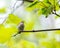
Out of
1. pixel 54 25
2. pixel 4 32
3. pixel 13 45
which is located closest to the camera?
pixel 4 32

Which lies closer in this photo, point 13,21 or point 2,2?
point 13,21

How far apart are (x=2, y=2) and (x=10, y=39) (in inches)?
10.9

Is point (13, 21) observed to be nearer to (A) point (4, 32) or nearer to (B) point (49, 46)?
(A) point (4, 32)

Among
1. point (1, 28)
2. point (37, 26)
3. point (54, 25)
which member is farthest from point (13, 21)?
point (54, 25)

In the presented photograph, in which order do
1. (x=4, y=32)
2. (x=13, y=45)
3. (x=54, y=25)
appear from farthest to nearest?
1. (x=54, y=25)
2. (x=13, y=45)
3. (x=4, y=32)

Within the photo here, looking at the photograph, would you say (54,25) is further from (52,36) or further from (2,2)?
(2,2)

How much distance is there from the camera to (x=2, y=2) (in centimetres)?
102

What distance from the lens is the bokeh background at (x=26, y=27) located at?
2.81 feet

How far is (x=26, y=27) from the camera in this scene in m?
0.87

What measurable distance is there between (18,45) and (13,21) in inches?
5.9

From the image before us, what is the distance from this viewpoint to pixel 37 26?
98 cm

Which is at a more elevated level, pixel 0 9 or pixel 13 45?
pixel 0 9

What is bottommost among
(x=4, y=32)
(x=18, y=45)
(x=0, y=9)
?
(x=18, y=45)

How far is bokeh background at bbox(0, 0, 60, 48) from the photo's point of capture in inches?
33.8
